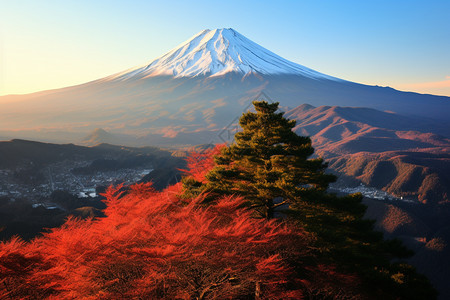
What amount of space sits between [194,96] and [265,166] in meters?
127

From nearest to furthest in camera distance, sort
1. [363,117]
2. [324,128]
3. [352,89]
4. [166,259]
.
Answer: [166,259] → [324,128] → [363,117] → [352,89]

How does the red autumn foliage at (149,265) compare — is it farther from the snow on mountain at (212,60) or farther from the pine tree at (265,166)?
the snow on mountain at (212,60)

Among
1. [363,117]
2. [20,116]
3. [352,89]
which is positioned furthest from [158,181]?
[352,89]

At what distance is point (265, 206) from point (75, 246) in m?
6.75

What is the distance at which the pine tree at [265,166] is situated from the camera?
29.2ft

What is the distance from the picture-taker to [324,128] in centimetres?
8331

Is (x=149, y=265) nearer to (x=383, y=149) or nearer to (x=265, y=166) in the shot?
(x=265, y=166)

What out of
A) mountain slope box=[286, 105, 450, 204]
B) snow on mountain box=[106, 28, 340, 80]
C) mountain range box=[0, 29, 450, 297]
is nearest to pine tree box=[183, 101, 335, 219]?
mountain range box=[0, 29, 450, 297]

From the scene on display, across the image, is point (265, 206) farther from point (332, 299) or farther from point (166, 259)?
point (166, 259)

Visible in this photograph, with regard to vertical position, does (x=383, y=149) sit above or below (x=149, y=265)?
below

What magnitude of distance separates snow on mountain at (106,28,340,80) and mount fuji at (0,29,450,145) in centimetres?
57

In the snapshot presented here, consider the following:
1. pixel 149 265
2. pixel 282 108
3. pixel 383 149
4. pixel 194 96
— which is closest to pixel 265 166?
pixel 149 265

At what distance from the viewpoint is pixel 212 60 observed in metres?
148

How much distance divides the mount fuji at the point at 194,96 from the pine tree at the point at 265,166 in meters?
79.7
